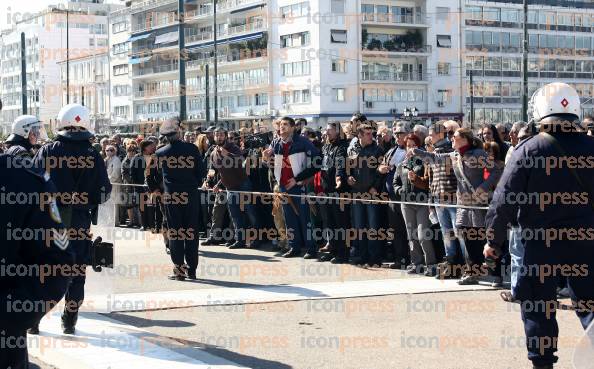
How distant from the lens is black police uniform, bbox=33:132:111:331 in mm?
9125

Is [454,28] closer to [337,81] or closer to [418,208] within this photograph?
[337,81]

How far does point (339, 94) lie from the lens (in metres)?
71.1

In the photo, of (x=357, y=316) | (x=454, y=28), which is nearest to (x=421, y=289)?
(x=357, y=316)

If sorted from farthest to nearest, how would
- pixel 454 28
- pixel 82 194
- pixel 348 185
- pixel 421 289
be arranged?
pixel 454 28, pixel 348 185, pixel 421 289, pixel 82 194

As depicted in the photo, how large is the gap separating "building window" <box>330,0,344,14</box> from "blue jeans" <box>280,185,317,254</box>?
188 feet

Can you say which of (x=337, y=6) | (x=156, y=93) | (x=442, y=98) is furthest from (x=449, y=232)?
(x=156, y=93)

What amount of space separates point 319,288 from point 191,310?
203cm

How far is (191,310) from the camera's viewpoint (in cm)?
1048

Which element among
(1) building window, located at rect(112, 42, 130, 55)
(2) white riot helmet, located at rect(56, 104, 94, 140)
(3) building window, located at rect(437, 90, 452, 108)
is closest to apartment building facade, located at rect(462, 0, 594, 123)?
(3) building window, located at rect(437, 90, 452, 108)

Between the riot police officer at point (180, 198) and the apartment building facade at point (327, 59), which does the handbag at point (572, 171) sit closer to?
the riot police officer at point (180, 198)

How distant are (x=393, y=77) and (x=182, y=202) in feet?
207

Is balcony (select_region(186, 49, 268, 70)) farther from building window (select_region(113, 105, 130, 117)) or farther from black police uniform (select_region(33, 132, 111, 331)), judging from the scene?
black police uniform (select_region(33, 132, 111, 331))

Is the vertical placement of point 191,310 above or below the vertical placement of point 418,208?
below

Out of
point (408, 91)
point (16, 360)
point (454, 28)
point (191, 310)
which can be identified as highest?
point (454, 28)
